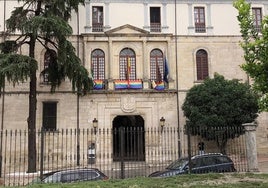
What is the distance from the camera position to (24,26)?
21953 millimetres

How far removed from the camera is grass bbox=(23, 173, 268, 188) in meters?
12.6

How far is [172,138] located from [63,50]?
10731 millimetres

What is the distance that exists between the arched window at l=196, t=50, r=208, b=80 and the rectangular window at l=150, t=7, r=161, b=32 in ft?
11.9

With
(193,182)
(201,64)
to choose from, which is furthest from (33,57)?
(193,182)

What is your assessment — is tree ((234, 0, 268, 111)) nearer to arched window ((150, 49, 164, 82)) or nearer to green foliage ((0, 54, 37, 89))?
green foliage ((0, 54, 37, 89))

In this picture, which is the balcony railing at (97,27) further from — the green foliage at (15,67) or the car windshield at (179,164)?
the car windshield at (179,164)

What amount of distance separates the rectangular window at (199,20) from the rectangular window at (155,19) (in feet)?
9.39

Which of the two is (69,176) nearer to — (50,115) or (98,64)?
(50,115)

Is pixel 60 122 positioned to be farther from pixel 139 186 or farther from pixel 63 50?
pixel 139 186

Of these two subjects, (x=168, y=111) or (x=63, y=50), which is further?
(x=168, y=111)

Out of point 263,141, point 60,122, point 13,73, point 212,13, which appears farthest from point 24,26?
point 263,141

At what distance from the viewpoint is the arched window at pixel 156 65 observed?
1152 inches

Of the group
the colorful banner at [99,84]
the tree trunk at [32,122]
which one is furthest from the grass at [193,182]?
the colorful banner at [99,84]

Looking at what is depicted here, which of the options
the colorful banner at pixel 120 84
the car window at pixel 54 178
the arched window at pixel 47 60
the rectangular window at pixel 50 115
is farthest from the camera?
the colorful banner at pixel 120 84
